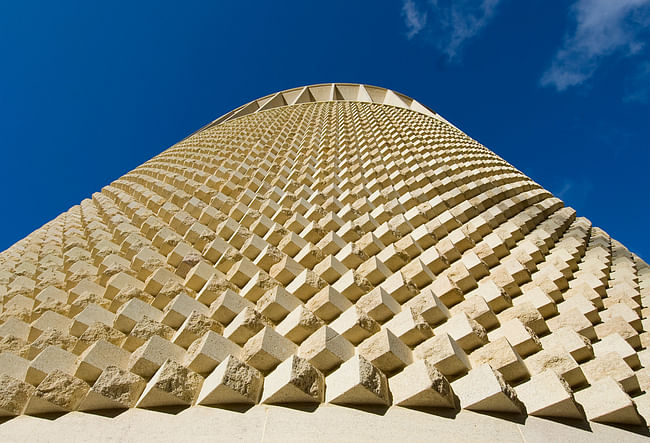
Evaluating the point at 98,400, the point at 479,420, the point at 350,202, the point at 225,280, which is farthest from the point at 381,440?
the point at 350,202

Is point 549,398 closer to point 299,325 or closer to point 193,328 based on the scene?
point 299,325

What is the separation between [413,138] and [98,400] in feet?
21.0

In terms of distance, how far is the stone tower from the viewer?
59.4 inches

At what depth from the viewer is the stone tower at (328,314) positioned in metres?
1.51

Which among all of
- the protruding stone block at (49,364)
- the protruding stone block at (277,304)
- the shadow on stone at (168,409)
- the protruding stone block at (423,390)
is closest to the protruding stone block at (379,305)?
the protruding stone block at (277,304)

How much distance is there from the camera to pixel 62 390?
5.55ft

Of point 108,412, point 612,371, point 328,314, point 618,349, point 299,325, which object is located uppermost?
point 328,314

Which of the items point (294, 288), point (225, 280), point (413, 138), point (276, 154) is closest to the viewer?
point (294, 288)

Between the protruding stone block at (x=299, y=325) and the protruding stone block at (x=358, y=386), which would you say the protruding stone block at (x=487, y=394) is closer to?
the protruding stone block at (x=358, y=386)

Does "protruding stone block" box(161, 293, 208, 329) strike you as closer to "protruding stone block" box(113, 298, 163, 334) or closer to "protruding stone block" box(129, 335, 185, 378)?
"protruding stone block" box(113, 298, 163, 334)

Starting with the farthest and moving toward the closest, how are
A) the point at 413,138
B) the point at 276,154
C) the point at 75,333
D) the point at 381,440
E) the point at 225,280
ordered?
1. the point at 413,138
2. the point at 276,154
3. the point at 225,280
4. the point at 75,333
5. the point at 381,440

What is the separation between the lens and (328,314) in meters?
2.30

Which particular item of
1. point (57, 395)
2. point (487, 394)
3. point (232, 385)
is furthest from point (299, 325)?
point (57, 395)

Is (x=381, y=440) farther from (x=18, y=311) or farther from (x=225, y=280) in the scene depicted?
(x=18, y=311)
